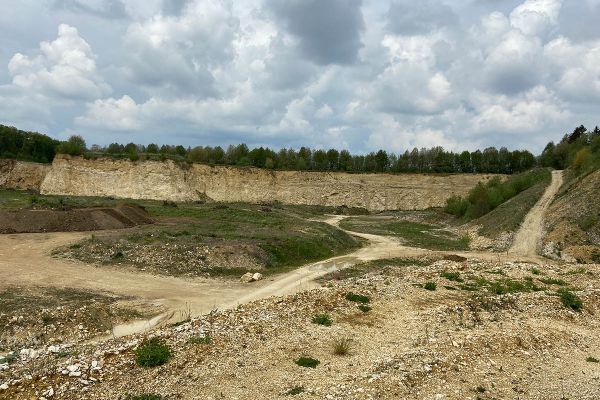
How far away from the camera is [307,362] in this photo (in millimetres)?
11719

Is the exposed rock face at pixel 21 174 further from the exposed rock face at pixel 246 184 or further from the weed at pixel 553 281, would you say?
the weed at pixel 553 281

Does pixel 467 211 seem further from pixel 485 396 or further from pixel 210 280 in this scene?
pixel 485 396

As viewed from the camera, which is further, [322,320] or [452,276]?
[452,276]

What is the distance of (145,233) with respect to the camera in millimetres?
33594

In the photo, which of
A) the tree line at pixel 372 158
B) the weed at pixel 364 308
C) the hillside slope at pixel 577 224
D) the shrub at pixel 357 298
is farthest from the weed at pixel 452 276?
the tree line at pixel 372 158

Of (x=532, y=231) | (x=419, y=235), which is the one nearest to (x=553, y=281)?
(x=532, y=231)

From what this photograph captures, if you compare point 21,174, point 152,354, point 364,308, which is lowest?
point 152,354

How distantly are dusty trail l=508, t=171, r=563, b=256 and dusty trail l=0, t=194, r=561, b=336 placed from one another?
16.2 meters

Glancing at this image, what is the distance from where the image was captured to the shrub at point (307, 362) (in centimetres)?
1162

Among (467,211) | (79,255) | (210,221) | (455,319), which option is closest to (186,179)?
(210,221)

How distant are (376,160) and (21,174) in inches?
2955

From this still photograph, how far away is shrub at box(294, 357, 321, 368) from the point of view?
458 inches

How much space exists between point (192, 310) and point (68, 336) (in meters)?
4.83

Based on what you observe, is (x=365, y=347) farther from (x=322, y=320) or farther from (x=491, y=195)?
(x=491, y=195)
